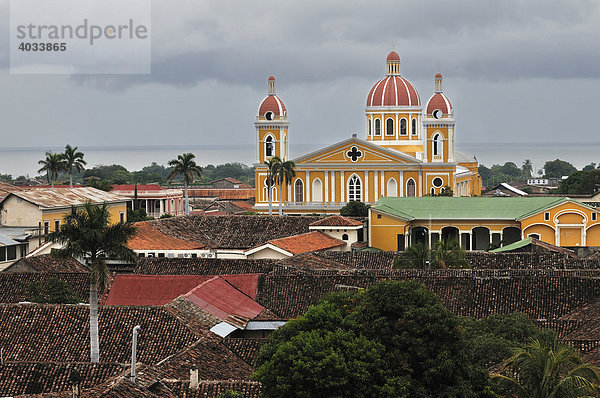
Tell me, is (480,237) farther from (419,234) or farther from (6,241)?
(6,241)

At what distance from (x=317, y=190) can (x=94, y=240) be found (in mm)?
51387

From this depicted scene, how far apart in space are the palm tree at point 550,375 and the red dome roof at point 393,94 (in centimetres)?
6222

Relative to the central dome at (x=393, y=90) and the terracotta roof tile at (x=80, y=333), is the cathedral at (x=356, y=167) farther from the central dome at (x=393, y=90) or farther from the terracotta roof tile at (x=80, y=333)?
the terracotta roof tile at (x=80, y=333)

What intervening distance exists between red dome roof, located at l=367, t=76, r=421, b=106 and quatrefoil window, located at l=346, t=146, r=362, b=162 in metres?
6.90

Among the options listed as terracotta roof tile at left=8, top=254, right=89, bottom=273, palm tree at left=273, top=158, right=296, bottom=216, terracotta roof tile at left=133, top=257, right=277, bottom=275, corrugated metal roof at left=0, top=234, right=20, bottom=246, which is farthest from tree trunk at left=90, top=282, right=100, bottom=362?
palm tree at left=273, top=158, right=296, bottom=216

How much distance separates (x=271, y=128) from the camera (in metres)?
78.6

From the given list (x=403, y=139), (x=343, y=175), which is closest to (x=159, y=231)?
(x=343, y=175)

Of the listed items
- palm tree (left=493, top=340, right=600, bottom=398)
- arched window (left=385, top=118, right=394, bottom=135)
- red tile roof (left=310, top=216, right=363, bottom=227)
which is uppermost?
arched window (left=385, top=118, right=394, bottom=135)

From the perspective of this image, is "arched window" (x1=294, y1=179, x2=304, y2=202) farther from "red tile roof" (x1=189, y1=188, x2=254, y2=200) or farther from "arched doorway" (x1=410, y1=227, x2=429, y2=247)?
"red tile roof" (x1=189, y1=188, x2=254, y2=200)

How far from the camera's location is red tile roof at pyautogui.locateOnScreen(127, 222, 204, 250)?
159ft

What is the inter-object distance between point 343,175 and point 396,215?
63.7 feet

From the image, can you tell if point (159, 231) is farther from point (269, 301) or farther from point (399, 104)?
point (399, 104)

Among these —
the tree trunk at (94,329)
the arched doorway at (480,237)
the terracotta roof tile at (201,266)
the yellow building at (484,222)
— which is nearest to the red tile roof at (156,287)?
the terracotta roof tile at (201,266)

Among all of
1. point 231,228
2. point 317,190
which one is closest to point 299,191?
point 317,190
